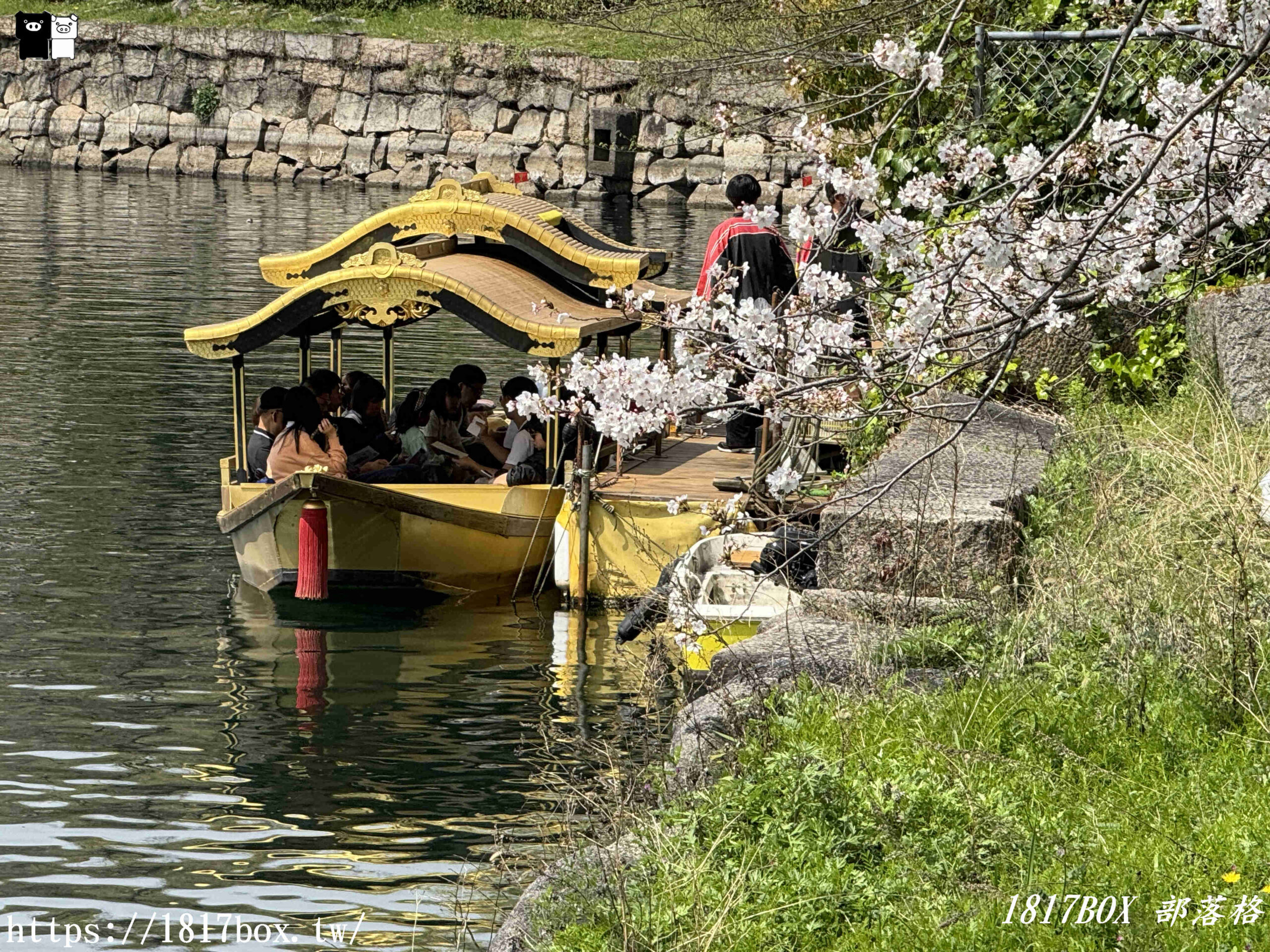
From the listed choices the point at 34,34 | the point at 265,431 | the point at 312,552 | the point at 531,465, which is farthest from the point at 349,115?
the point at 312,552

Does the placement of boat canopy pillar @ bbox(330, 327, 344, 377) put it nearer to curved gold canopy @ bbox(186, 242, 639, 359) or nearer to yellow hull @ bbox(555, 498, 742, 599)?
curved gold canopy @ bbox(186, 242, 639, 359)

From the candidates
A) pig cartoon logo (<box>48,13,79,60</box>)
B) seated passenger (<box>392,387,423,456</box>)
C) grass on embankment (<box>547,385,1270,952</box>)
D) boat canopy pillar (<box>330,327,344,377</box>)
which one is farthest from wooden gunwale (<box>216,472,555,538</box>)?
pig cartoon logo (<box>48,13,79,60</box>)

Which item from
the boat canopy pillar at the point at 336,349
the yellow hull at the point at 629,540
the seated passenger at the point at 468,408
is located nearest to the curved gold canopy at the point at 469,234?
the seated passenger at the point at 468,408

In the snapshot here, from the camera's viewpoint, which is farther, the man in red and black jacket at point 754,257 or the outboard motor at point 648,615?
the man in red and black jacket at point 754,257

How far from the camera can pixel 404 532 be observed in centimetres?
1123

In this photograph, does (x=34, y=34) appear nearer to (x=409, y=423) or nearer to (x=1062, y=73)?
(x=409, y=423)

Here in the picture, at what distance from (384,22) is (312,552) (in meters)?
35.9

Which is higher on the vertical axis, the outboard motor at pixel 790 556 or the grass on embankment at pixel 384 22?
the grass on embankment at pixel 384 22

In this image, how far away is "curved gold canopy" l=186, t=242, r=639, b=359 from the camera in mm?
11117

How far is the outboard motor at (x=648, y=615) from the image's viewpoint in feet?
30.7

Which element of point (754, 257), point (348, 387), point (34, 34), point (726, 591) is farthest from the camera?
point (34, 34)

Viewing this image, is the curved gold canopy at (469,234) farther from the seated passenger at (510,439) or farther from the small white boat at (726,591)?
the small white boat at (726,591)

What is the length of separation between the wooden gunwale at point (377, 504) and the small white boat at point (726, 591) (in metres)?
1.95

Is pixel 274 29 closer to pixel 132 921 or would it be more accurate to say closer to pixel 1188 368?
pixel 1188 368
